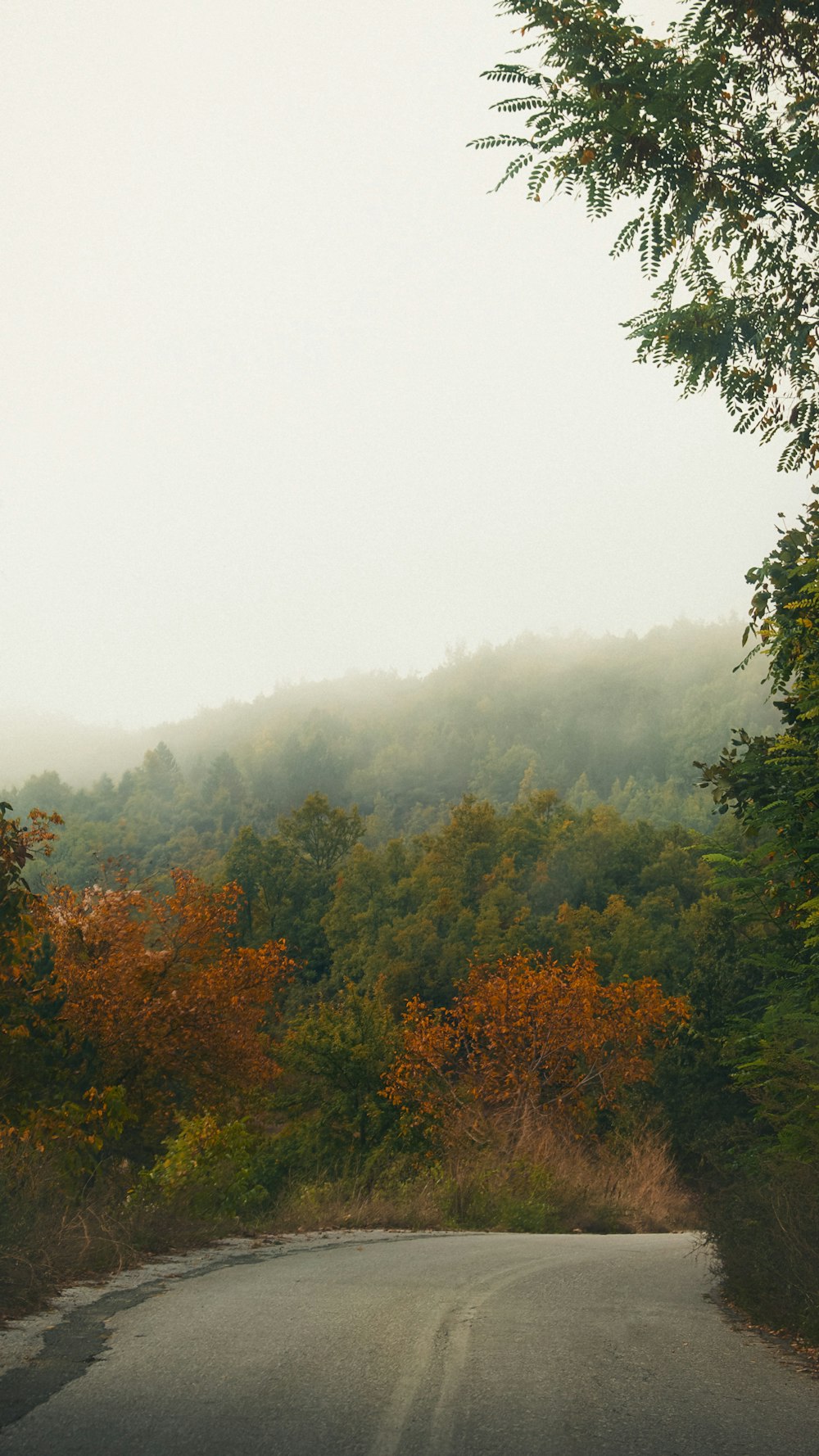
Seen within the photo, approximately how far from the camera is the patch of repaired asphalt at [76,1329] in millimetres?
4984

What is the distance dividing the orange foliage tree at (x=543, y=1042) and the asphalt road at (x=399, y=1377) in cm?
2393

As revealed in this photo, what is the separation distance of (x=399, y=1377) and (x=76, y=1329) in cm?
224

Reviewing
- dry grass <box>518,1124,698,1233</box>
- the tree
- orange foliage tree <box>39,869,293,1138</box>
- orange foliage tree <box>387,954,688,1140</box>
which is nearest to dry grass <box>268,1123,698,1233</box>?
dry grass <box>518,1124,698,1233</box>

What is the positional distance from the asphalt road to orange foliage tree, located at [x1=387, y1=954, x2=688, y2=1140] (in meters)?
23.9

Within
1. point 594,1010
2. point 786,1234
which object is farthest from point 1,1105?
point 594,1010

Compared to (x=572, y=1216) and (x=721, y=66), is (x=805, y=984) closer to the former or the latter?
(x=721, y=66)

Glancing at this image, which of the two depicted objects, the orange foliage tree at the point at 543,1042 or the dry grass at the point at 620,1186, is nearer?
the dry grass at the point at 620,1186

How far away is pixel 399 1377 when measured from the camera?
529cm

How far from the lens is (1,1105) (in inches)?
361

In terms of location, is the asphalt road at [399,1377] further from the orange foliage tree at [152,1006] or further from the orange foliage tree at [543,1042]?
the orange foliage tree at [543,1042]

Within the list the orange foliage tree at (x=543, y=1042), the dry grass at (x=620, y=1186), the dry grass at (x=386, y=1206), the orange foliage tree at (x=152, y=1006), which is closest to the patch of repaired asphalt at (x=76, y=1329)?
the dry grass at (x=386, y=1206)

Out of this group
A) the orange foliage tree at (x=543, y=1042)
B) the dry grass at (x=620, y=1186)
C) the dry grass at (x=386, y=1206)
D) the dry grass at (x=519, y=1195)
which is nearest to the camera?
the dry grass at (x=386, y=1206)

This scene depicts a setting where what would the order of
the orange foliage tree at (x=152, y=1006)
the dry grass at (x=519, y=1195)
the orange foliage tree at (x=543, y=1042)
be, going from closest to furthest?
the orange foliage tree at (x=152, y=1006)
the dry grass at (x=519, y=1195)
the orange foliage tree at (x=543, y=1042)

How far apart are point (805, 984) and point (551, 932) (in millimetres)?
60086
